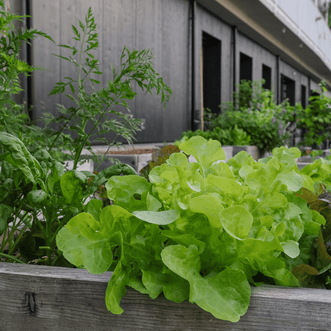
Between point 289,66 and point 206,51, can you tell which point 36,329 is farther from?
point 289,66

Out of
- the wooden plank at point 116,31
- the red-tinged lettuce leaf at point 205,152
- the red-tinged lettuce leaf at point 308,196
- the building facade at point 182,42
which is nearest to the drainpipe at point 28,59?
the building facade at point 182,42

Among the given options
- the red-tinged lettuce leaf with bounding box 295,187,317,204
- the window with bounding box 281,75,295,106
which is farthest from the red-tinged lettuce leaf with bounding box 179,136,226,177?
the window with bounding box 281,75,295,106

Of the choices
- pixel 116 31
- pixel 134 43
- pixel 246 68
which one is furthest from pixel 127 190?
pixel 246 68

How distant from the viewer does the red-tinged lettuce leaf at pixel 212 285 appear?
0.56 metres

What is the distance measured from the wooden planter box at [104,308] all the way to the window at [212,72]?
28.4ft

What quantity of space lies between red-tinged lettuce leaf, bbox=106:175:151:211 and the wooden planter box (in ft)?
0.46

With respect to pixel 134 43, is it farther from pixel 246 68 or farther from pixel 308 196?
pixel 308 196

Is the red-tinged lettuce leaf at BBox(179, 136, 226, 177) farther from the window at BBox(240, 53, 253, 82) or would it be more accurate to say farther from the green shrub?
the window at BBox(240, 53, 253, 82)

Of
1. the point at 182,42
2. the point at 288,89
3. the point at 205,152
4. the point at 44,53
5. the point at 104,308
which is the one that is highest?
the point at 288,89

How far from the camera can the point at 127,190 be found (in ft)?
2.42

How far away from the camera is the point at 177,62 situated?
7.48 m

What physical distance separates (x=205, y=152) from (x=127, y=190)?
0.21 meters

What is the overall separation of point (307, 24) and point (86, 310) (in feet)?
44.1

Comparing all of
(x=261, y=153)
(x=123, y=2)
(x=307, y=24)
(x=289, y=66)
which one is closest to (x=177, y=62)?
(x=123, y=2)
